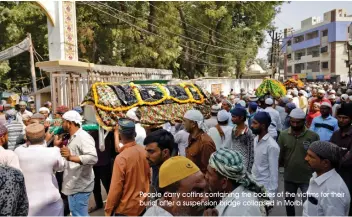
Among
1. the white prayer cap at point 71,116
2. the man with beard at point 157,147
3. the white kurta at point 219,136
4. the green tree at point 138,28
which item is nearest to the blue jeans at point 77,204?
the white prayer cap at point 71,116

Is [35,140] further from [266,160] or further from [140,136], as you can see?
[266,160]

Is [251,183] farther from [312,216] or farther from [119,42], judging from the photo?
[119,42]

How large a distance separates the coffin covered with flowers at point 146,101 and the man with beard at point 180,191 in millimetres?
3631

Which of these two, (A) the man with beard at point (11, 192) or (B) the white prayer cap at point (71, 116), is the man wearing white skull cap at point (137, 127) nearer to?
(B) the white prayer cap at point (71, 116)

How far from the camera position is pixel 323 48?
49.7m

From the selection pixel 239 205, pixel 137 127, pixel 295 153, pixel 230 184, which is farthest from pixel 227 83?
pixel 239 205

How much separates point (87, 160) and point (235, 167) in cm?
222

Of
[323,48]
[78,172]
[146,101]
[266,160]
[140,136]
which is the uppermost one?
[323,48]

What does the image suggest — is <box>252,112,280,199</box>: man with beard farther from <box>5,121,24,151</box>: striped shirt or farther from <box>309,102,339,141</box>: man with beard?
<box>5,121,24,151</box>: striped shirt

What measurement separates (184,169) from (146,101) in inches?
171

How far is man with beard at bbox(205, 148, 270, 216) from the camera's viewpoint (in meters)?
2.23

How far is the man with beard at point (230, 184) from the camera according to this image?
7.32 ft

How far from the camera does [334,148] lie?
2893 mm

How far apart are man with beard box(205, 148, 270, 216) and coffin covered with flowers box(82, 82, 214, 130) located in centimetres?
348
